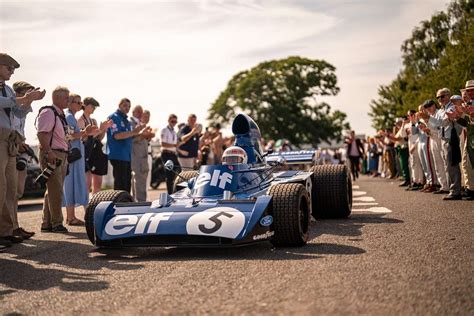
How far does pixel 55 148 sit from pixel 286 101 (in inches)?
2231

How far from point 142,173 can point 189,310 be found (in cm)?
881

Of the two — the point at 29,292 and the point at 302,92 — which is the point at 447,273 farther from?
the point at 302,92

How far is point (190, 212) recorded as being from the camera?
7.33m

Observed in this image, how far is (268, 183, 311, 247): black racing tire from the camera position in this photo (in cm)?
721

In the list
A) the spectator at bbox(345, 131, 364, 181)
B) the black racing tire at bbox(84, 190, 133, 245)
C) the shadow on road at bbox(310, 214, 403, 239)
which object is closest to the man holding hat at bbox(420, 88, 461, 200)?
the shadow on road at bbox(310, 214, 403, 239)

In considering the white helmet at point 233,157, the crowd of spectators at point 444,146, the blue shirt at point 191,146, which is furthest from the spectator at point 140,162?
the crowd of spectators at point 444,146

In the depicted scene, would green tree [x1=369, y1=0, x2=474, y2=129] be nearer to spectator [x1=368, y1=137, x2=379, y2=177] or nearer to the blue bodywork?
spectator [x1=368, y1=137, x2=379, y2=177]

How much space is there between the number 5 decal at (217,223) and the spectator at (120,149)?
5.06 meters

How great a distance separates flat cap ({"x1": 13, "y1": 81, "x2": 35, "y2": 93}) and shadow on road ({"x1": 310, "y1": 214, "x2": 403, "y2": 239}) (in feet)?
15.1

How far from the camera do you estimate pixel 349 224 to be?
377 inches

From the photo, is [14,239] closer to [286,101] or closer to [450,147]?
[450,147]

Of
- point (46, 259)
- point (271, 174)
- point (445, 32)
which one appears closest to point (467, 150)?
point (271, 174)

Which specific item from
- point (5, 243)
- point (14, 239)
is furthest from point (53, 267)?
point (14, 239)

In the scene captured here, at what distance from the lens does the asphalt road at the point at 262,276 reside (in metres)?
4.64
